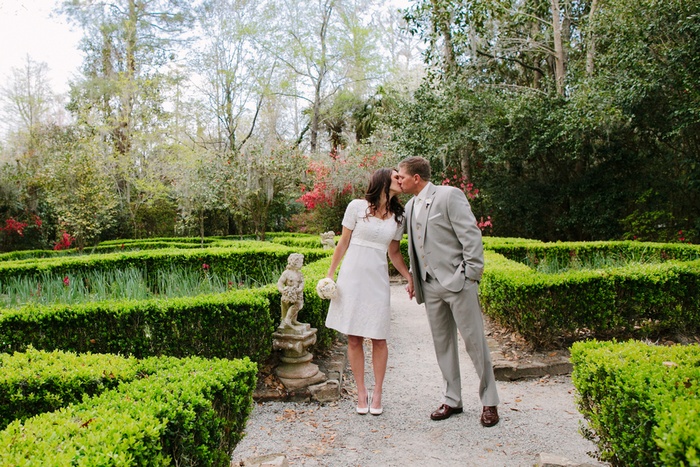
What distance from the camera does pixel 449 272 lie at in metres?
3.20

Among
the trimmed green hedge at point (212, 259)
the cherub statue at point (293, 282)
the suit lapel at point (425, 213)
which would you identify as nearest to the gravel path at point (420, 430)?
the cherub statue at point (293, 282)

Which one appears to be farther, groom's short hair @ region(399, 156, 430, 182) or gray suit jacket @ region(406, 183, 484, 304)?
groom's short hair @ region(399, 156, 430, 182)

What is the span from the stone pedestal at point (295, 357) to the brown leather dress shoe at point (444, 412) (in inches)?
41.6

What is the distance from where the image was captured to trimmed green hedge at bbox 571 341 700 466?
62.4 inches

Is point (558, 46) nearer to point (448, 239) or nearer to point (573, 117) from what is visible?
point (573, 117)

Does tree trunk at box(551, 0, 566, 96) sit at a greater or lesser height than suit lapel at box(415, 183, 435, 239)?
greater

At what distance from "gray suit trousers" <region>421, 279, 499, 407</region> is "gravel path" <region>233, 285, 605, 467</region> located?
0.26 metres

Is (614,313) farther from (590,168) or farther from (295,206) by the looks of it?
(295,206)

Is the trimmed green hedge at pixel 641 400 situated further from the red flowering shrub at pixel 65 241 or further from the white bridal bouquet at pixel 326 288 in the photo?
the red flowering shrub at pixel 65 241

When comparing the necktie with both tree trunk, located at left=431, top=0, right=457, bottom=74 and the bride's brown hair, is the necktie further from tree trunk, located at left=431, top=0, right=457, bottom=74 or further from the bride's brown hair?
tree trunk, located at left=431, top=0, right=457, bottom=74

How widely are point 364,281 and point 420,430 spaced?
3.62 feet

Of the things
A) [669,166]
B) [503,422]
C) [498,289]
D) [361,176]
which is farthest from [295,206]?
[503,422]

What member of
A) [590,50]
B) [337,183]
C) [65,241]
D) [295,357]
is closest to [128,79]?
[65,241]

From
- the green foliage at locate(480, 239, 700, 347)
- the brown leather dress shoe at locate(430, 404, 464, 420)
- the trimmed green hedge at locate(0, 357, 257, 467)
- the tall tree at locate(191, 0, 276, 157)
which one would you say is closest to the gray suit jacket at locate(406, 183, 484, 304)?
the brown leather dress shoe at locate(430, 404, 464, 420)
